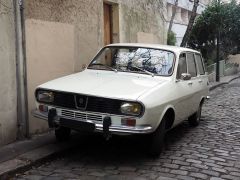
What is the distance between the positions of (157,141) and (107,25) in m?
5.62

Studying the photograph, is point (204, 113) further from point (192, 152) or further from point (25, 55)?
point (25, 55)

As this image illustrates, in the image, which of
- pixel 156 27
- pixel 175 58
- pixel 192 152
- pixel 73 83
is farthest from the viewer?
pixel 156 27

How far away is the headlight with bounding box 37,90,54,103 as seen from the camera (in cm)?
636

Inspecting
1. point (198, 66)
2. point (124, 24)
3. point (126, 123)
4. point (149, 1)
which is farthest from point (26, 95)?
point (149, 1)

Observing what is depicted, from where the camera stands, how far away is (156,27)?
1453 centimetres

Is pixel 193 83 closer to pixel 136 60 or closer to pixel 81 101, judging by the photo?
pixel 136 60

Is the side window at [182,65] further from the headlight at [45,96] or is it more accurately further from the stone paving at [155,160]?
the headlight at [45,96]

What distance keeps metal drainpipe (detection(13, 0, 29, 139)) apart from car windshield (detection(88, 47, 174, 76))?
1.24m

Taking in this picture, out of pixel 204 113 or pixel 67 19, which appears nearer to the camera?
pixel 67 19

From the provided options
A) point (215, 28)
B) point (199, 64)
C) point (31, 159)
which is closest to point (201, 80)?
point (199, 64)

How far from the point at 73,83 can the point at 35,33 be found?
164 centimetres

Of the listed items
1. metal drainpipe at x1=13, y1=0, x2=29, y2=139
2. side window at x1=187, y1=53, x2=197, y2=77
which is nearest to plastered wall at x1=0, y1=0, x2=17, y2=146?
metal drainpipe at x1=13, y1=0, x2=29, y2=139

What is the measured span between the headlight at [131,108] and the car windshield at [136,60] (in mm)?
1466

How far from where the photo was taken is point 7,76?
6887 millimetres
